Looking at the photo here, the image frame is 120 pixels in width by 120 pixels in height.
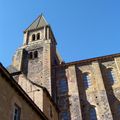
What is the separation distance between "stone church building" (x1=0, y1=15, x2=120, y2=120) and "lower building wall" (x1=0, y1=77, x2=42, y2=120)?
7793 mm

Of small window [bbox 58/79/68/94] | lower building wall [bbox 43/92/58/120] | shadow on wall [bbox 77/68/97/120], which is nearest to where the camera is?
lower building wall [bbox 43/92/58/120]

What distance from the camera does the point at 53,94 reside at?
25062mm

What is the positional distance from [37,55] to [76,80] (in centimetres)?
653

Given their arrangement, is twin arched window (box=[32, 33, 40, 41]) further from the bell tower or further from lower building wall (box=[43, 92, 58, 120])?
lower building wall (box=[43, 92, 58, 120])

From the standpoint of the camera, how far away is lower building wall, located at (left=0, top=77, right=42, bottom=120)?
33.7 ft

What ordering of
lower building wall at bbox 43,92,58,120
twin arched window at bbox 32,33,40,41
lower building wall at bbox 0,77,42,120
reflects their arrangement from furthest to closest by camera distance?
1. twin arched window at bbox 32,33,40,41
2. lower building wall at bbox 43,92,58,120
3. lower building wall at bbox 0,77,42,120

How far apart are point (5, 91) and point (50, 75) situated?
15364mm

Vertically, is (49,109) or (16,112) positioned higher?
(49,109)

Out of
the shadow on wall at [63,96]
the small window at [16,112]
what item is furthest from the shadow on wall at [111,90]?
the small window at [16,112]

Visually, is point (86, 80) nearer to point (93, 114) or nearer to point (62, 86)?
point (62, 86)

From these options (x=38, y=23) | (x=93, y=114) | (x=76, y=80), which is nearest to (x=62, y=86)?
(x=76, y=80)

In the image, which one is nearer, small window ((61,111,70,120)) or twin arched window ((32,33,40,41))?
small window ((61,111,70,120))

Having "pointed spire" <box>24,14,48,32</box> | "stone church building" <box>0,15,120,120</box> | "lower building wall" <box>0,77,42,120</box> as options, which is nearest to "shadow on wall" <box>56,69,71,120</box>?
"stone church building" <box>0,15,120,120</box>

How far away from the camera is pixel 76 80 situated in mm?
26000
